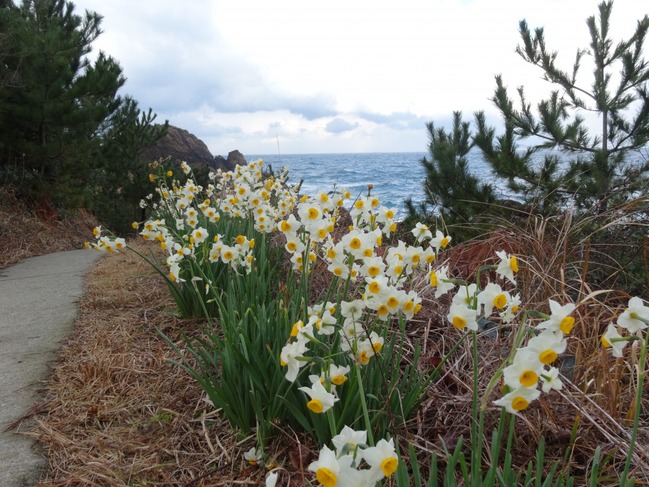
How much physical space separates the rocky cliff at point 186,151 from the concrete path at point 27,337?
37.5 ft

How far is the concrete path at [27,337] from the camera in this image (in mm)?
1716

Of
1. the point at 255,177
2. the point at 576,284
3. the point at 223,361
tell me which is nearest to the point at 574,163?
the point at 576,284

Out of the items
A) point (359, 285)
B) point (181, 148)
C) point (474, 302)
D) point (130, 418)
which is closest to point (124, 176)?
point (130, 418)

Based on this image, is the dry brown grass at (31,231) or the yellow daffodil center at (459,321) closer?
the yellow daffodil center at (459,321)

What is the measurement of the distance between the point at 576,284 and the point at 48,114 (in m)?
6.11

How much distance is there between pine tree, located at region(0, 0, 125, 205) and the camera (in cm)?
603

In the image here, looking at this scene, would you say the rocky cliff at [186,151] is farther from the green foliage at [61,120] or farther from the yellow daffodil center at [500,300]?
the yellow daffodil center at [500,300]

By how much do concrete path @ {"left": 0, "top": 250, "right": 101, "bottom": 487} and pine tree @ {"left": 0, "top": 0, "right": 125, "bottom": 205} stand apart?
2.30 metres

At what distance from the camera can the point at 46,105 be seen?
6156 mm

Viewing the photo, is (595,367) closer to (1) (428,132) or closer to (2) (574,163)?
(2) (574,163)

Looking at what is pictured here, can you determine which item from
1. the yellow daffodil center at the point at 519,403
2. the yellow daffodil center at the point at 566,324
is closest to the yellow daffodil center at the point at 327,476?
the yellow daffodil center at the point at 519,403

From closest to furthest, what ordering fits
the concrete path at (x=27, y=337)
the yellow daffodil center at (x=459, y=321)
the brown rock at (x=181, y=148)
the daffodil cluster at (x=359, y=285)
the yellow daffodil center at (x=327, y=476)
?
1. the yellow daffodil center at (x=327, y=476)
2. the yellow daffodil center at (x=459, y=321)
3. the daffodil cluster at (x=359, y=285)
4. the concrete path at (x=27, y=337)
5. the brown rock at (x=181, y=148)

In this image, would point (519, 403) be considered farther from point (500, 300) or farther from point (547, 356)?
point (500, 300)

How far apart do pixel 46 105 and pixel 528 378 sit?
266 inches
